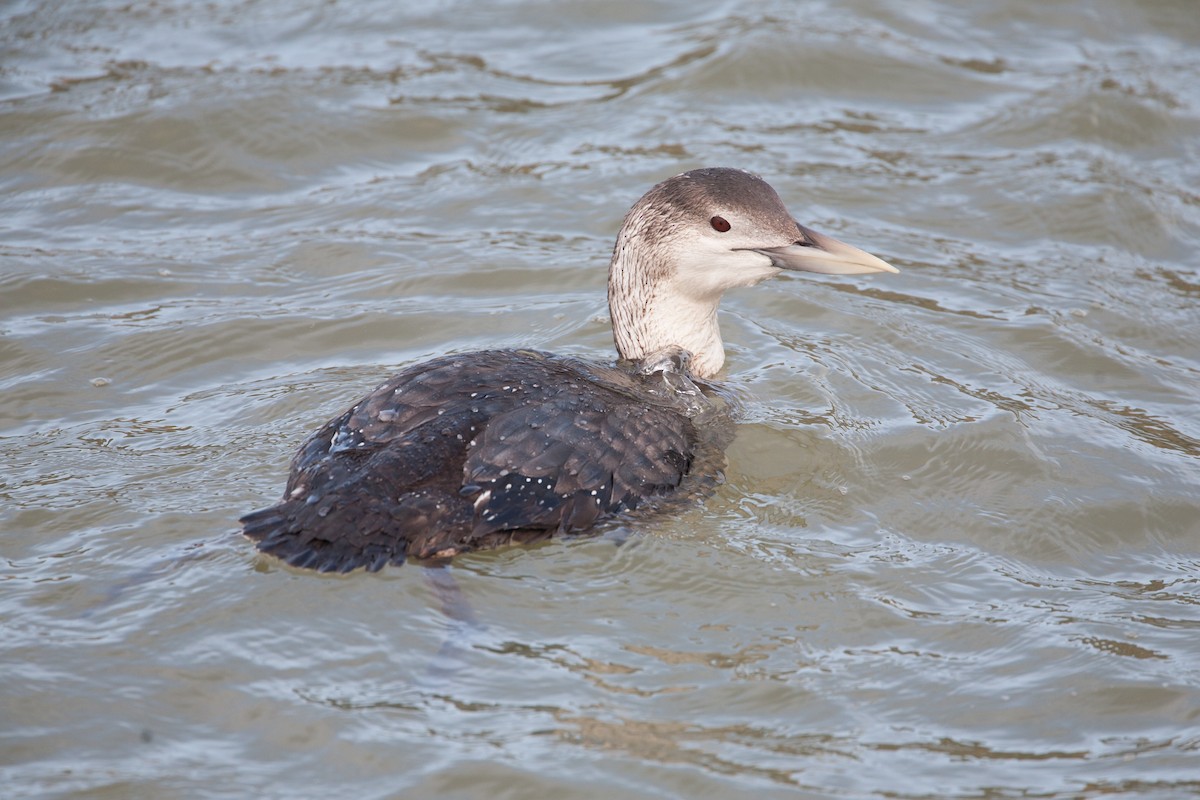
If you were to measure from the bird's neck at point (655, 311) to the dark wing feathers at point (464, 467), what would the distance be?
0.67 metres

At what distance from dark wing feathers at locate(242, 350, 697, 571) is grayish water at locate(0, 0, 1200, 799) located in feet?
0.53

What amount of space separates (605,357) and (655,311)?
0.65 meters

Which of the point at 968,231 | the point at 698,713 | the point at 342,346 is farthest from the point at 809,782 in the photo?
the point at 968,231

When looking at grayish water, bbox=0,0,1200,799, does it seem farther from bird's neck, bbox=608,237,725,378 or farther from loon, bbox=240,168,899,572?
bird's neck, bbox=608,237,725,378

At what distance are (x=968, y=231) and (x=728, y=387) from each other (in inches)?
99.4

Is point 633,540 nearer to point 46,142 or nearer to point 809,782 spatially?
point 809,782

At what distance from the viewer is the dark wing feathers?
4.46 meters

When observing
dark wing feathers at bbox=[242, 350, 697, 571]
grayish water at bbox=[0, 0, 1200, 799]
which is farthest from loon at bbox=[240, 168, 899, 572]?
grayish water at bbox=[0, 0, 1200, 799]

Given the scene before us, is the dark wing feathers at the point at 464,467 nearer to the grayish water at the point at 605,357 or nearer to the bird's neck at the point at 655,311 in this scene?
the grayish water at the point at 605,357

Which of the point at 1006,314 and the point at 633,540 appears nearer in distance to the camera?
the point at 633,540

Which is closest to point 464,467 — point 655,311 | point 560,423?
point 560,423

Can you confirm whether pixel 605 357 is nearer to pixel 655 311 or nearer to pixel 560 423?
pixel 655 311

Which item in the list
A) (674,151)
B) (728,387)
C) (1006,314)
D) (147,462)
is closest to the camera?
(147,462)

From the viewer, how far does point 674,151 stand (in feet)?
27.5
